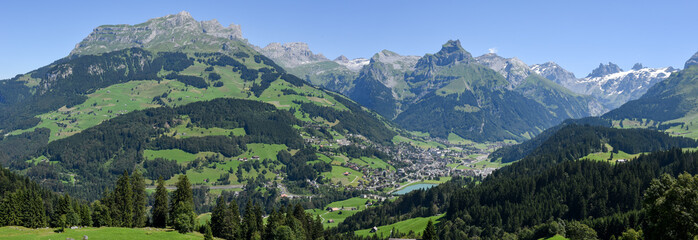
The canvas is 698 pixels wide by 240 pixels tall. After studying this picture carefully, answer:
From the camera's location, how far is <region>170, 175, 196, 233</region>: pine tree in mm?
77000

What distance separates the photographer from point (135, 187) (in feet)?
294

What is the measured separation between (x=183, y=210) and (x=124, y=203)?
16.7 metres

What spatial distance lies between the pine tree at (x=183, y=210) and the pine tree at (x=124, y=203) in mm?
8621

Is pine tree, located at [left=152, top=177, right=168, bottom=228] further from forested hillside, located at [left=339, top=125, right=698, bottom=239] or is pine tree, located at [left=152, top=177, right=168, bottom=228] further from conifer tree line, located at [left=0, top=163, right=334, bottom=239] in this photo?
forested hillside, located at [left=339, top=125, right=698, bottom=239]

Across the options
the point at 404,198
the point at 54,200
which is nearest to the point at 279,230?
the point at 54,200

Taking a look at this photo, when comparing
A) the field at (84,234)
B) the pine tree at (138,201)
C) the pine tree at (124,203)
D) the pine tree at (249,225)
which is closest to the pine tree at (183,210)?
the field at (84,234)

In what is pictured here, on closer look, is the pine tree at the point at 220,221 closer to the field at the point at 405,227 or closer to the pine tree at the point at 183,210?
the pine tree at the point at 183,210

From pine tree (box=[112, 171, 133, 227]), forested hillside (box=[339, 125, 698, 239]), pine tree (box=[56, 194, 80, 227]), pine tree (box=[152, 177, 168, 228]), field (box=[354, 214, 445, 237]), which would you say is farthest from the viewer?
field (box=[354, 214, 445, 237])

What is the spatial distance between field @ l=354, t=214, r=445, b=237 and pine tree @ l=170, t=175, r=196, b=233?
3063 inches

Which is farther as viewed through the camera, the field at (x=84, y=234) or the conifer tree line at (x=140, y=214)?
the conifer tree line at (x=140, y=214)

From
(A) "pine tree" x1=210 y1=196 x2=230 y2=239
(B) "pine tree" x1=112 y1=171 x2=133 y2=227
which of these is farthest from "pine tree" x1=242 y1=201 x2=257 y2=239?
(B) "pine tree" x1=112 y1=171 x2=133 y2=227

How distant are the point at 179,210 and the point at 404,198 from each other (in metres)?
126

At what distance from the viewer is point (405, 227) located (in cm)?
15138

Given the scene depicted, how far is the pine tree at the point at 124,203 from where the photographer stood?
8524 cm
